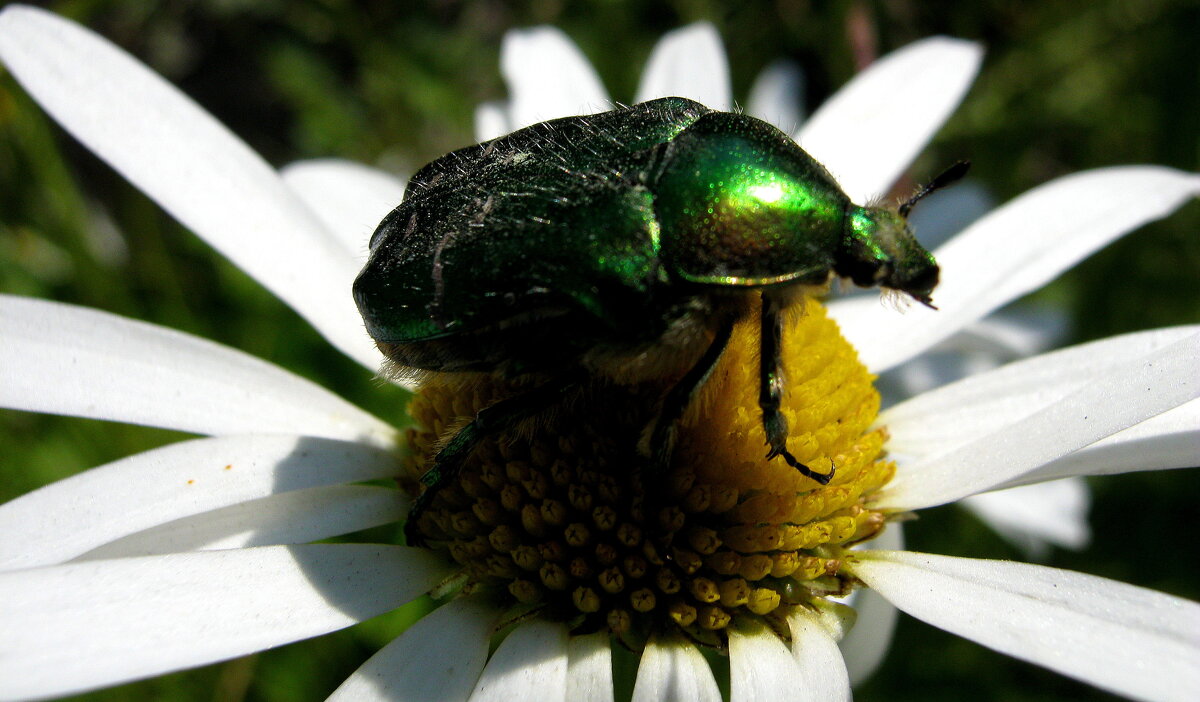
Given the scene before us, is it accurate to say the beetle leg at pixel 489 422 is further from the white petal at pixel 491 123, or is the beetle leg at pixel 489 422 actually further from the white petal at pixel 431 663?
the white petal at pixel 491 123

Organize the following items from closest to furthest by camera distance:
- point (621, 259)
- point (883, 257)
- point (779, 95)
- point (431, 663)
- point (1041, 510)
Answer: point (621, 259) → point (883, 257) → point (431, 663) → point (1041, 510) → point (779, 95)

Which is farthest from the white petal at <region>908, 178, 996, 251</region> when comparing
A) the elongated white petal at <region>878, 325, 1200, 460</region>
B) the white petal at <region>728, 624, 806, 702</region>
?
the white petal at <region>728, 624, 806, 702</region>

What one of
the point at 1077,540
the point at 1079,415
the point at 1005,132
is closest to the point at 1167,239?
the point at 1005,132

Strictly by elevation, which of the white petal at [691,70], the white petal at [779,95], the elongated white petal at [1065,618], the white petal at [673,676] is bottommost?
the elongated white petal at [1065,618]

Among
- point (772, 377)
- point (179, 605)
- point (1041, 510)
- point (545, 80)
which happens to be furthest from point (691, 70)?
point (179, 605)

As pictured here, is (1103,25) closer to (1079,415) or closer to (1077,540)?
(1077,540)

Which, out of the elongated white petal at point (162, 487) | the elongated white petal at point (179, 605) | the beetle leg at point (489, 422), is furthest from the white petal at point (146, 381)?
the beetle leg at point (489, 422)

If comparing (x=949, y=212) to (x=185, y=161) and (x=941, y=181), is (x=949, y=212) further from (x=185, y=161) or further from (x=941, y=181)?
(x=185, y=161)
